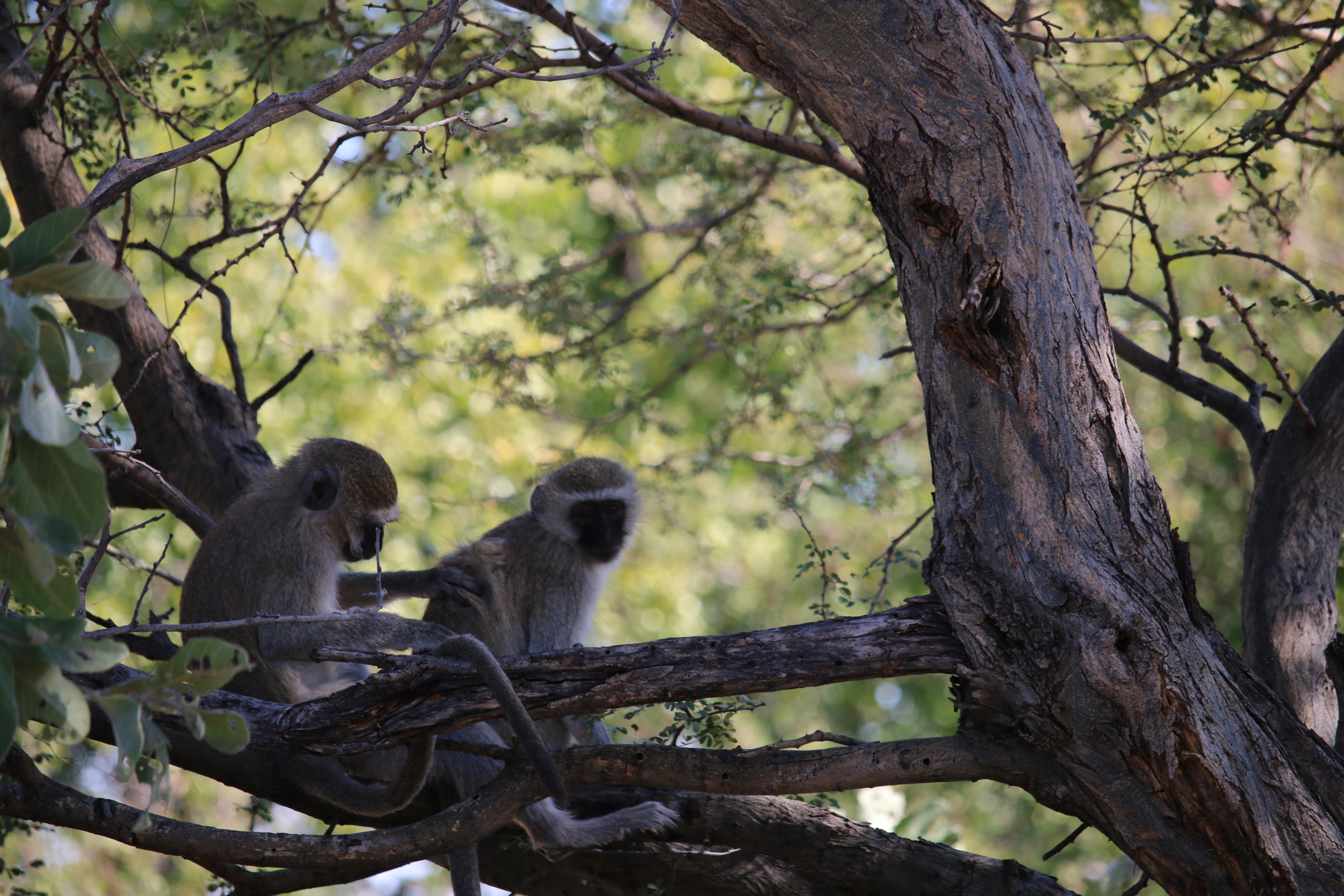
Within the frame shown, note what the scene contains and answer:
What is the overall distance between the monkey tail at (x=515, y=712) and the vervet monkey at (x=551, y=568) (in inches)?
45.3

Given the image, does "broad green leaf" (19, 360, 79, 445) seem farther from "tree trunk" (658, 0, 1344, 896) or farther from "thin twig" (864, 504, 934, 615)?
"thin twig" (864, 504, 934, 615)

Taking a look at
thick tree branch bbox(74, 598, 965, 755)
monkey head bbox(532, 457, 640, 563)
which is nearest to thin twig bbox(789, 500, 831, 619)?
thick tree branch bbox(74, 598, 965, 755)

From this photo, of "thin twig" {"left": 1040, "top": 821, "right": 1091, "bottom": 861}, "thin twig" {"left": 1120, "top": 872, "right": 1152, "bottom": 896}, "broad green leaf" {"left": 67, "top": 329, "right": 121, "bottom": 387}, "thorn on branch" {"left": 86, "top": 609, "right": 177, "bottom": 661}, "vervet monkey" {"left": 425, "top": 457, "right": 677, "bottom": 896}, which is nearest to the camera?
"broad green leaf" {"left": 67, "top": 329, "right": 121, "bottom": 387}

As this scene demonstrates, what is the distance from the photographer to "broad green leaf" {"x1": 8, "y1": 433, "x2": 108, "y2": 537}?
1364 mm

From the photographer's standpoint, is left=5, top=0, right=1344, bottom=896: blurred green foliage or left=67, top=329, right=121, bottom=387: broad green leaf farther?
left=5, top=0, right=1344, bottom=896: blurred green foliage

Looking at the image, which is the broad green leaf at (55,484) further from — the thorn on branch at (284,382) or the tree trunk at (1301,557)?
the tree trunk at (1301,557)

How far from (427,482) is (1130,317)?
5255mm

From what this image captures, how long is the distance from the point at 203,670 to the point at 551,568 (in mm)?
2345

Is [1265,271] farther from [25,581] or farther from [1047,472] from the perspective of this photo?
[25,581]

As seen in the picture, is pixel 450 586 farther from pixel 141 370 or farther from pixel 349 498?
pixel 141 370

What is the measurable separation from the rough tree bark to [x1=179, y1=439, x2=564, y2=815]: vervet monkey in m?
0.37

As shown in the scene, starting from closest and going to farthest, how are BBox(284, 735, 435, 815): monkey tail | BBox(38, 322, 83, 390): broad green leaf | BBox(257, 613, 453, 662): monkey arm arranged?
1. BBox(38, 322, 83, 390): broad green leaf
2. BBox(284, 735, 435, 815): monkey tail
3. BBox(257, 613, 453, 662): monkey arm

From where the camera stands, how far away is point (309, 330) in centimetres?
804

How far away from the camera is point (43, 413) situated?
47.1 inches
